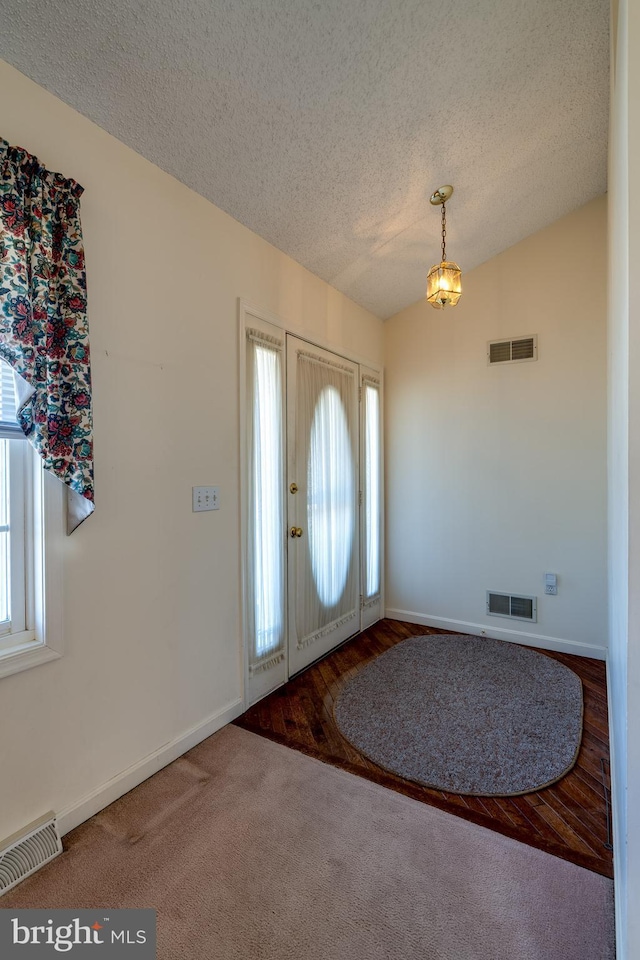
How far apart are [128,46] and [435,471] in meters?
3.08

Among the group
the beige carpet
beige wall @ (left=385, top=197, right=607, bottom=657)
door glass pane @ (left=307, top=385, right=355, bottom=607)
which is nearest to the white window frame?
the beige carpet

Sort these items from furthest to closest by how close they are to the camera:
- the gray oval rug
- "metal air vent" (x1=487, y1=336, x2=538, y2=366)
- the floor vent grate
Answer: "metal air vent" (x1=487, y1=336, x2=538, y2=366)
the gray oval rug
the floor vent grate

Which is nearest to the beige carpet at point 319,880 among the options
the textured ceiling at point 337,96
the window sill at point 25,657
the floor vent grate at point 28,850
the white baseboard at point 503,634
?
the floor vent grate at point 28,850

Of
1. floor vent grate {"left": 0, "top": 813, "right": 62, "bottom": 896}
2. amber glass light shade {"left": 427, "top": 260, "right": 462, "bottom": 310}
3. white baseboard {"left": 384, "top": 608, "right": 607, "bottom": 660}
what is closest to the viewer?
floor vent grate {"left": 0, "top": 813, "right": 62, "bottom": 896}

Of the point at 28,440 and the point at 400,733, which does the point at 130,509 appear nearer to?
the point at 28,440

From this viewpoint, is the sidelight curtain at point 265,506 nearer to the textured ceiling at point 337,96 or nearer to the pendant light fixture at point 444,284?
the textured ceiling at point 337,96

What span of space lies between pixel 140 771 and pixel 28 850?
447mm

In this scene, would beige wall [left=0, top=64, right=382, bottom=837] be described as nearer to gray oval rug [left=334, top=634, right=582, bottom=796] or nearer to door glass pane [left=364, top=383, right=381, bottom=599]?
gray oval rug [left=334, top=634, right=582, bottom=796]

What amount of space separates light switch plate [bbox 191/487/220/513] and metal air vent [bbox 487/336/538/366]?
2.45 metres

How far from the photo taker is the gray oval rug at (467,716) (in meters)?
1.88

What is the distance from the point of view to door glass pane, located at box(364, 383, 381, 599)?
11.9ft

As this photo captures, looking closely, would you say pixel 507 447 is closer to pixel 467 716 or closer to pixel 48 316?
pixel 467 716

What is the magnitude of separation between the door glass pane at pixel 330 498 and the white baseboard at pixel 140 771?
106 cm

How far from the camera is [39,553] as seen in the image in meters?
1.53
